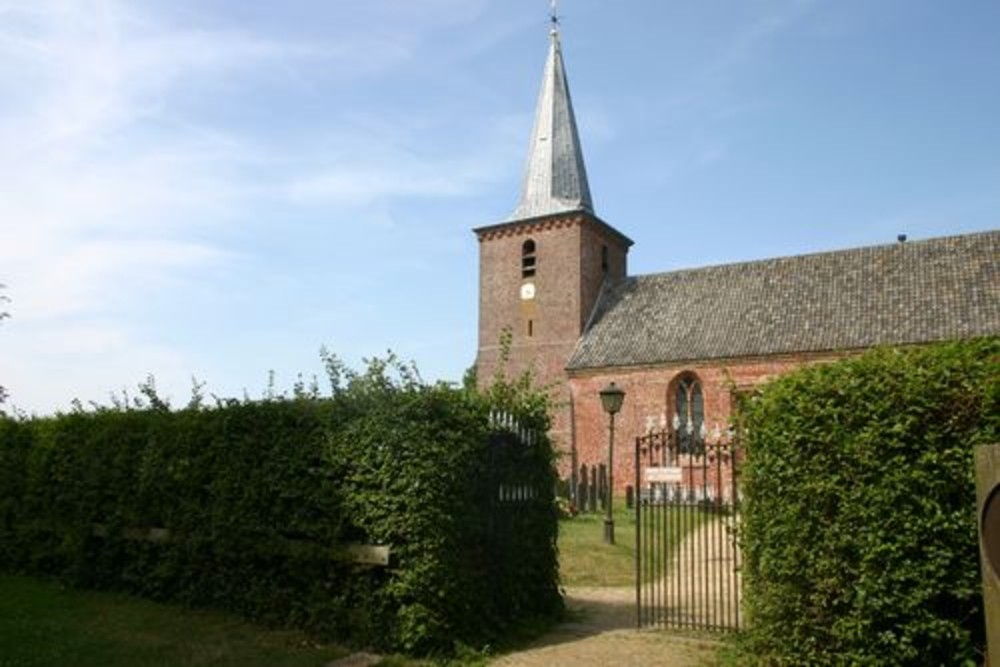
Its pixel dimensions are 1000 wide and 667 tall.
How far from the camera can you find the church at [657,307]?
2820cm

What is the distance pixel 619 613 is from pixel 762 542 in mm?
4148

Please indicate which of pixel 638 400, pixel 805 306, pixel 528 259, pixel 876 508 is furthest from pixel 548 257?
pixel 876 508

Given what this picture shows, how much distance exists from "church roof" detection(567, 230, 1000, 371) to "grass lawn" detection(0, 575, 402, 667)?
21.7 m

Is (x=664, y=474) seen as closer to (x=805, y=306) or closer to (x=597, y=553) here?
(x=597, y=553)

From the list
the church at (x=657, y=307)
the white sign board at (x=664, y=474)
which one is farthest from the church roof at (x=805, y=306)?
the white sign board at (x=664, y=474)

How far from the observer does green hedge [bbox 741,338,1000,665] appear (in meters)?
6.80

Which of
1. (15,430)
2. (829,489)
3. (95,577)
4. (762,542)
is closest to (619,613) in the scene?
(762,542)

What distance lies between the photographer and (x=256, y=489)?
10.1 m

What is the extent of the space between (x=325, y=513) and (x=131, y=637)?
2.54 metres

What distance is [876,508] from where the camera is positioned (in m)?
7.13

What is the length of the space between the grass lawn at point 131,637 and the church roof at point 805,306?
2166 centimetres

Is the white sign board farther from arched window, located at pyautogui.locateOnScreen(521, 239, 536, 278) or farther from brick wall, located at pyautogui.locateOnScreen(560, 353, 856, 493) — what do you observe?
arched window, located at pyautogui.locateOnScreen(521, 239, 536, 278)

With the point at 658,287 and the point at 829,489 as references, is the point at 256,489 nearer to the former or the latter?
the point at 829,489

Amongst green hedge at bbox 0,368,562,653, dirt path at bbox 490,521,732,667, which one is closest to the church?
dirt path at bbox 490,521,732,667
